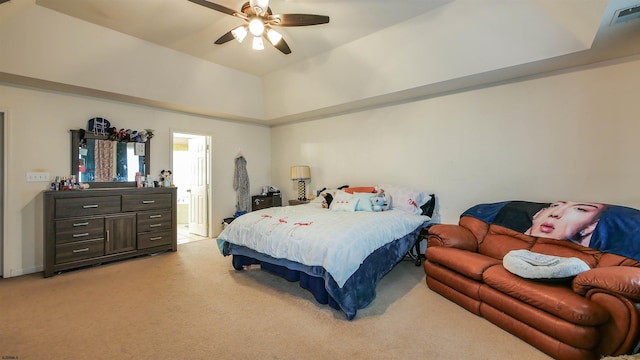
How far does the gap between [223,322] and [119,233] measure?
2657mm

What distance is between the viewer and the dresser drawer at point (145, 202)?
4.07 m

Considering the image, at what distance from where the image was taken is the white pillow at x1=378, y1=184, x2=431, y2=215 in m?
3.95

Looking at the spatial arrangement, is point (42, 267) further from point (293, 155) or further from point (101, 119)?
point (293, 155)

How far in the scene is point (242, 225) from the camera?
335 cm

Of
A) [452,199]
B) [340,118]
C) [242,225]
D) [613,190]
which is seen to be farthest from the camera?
[340,118]

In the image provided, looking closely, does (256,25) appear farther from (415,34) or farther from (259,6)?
(415,34)

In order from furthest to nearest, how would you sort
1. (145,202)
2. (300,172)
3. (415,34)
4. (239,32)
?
(300,172)
(145,202)
(415,34)
(239,32)

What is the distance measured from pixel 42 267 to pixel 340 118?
5.07 meters

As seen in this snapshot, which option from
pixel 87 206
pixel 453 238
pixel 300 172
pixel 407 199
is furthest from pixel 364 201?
pixel 87 206

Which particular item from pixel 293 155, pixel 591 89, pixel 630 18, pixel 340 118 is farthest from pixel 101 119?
pixel 591 89

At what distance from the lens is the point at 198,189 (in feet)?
19.1

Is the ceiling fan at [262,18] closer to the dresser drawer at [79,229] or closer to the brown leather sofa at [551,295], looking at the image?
the brown leather sofa at [551,295]

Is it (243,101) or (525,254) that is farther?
(243,101)

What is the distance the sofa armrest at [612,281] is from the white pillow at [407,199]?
204cm
